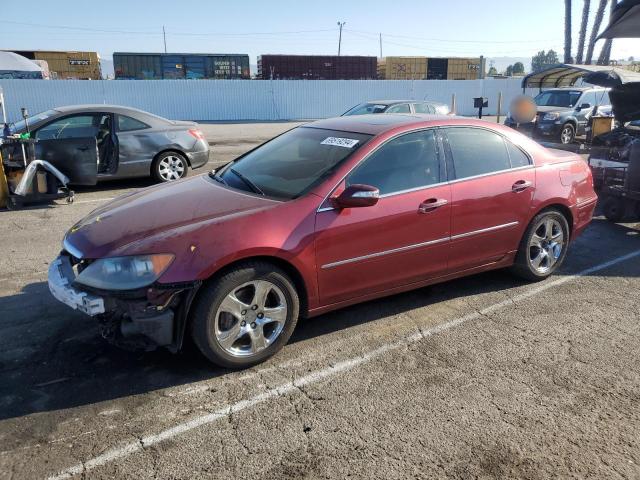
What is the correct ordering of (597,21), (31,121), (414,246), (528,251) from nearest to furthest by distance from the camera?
1. (414,246)
2. (528,251)
3. (31,121)
4. (597,21)

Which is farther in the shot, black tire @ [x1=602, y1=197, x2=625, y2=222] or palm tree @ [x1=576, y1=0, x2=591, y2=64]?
palm tree @ [x1=576, y1=0, x2=591, y2=64]

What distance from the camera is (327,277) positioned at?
143 inches

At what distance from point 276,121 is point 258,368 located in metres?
25.8

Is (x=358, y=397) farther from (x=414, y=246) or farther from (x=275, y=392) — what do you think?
(x=414, y=246)

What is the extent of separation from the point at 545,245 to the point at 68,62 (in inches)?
1704

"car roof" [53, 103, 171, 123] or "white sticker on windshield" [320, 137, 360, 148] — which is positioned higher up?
"car roof" [53, 103, 171, 123]

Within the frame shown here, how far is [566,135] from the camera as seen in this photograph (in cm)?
1614

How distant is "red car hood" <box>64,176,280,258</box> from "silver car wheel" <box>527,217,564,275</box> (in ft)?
8.70

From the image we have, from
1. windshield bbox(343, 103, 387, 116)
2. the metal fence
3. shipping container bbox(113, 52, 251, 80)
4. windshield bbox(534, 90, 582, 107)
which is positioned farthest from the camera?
shipping container bbox(113, 52, 251, 80)

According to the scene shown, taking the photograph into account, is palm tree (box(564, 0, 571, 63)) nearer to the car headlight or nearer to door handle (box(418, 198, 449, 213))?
door handle (box(418, 198, 449, 213))

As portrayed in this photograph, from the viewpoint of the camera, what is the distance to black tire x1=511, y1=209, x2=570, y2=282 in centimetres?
471

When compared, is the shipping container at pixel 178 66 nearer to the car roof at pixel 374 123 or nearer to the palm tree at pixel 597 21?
the palm tree at pixel 597 21

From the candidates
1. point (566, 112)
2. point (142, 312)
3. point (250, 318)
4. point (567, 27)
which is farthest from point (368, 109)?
point (567, 27)

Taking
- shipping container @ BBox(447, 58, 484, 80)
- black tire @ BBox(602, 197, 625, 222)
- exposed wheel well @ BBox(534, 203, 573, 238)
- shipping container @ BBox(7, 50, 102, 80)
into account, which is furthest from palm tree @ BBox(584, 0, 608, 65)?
exposed wheel well @ BBox(534, 203, 573, 238)
